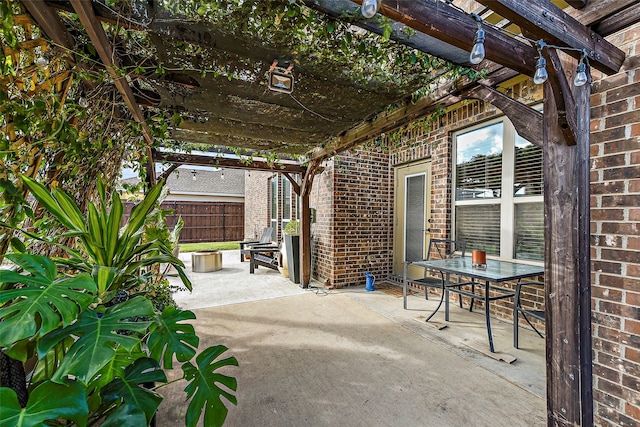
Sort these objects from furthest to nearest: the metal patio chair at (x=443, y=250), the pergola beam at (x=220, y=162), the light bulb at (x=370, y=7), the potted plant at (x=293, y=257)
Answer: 1. the potted plant at (x=293, y=257)
2. the pergola beam at (x=220, y=162)
3. the metal patio chair at (x=443, y=250)
4. the light bulb at (x=370, y=7)

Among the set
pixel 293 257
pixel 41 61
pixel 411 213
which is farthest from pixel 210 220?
pixel 41 61

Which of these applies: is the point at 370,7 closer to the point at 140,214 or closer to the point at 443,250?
the point at 140,214

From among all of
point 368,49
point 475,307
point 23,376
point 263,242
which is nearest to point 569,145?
point 368,49

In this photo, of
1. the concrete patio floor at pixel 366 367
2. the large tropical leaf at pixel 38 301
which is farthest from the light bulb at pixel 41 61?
the concrete patio floor at pixel 366 367

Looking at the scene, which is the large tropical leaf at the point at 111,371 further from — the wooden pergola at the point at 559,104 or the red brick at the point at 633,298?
the red brick at the point at 633,298

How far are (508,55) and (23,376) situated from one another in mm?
2392

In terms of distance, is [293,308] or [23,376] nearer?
[23,376]

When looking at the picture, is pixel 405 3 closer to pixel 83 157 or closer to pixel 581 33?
pixel 581 33

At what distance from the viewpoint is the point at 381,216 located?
5223 mm

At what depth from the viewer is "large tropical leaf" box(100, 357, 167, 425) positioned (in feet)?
3.07

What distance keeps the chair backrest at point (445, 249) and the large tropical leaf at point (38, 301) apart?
12.2ft

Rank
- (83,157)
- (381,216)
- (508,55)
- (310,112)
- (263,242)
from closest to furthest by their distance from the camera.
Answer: (508,55), (83,157), (310,112), (381,216), (263,242)

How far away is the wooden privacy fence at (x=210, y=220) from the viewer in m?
12.4

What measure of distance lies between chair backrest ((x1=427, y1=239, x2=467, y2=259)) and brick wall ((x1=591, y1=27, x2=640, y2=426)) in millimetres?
2027
